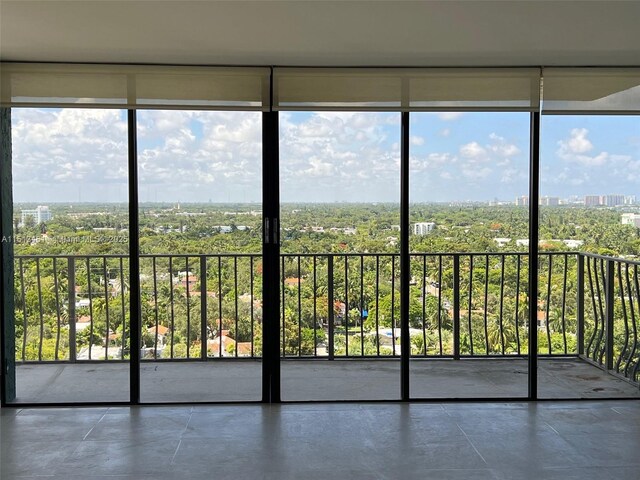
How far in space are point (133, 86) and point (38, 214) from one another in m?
1.15

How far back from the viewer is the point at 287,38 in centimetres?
393

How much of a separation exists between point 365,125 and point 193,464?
2.64 metres

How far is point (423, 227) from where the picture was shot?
16.6ft

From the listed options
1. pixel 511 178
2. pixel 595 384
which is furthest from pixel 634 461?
pixel 511 178

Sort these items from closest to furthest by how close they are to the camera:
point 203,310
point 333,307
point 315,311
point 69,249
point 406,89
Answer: point 406,89 < point 69,249 < point 203,310 < point 315,311 < point 333,307

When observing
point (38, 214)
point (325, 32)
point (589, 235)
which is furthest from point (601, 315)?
point (38, 214)

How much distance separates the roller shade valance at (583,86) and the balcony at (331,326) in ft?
4.17

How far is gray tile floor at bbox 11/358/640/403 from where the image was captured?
5.03 meters

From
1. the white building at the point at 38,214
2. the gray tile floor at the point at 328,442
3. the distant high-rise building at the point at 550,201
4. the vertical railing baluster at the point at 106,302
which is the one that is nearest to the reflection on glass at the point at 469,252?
the distant high-rise building at the point at 550,201

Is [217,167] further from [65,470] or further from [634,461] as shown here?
[634,461]

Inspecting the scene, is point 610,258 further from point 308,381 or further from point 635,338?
point 308,381

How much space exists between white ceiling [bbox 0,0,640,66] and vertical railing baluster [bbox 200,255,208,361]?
1.51 m

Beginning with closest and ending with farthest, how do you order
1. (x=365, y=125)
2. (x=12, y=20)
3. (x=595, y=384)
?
1. (x=12, y=20)
2. (x=365, y=125)
3. (x=595, y=384)

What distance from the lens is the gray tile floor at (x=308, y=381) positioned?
5.03 m
